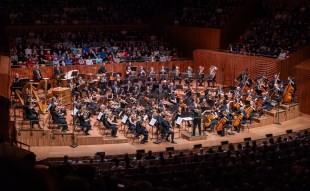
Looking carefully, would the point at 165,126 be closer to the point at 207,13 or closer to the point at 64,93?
the point at 64,93

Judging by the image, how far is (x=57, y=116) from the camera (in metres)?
16.2

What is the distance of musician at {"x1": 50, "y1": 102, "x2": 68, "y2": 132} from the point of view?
1619 cm

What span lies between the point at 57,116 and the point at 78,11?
14252 mm

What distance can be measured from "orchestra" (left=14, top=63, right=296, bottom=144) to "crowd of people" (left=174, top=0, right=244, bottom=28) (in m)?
7.43

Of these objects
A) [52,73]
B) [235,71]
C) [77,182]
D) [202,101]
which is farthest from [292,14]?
[77,182]

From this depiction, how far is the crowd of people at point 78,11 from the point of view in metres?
27.2

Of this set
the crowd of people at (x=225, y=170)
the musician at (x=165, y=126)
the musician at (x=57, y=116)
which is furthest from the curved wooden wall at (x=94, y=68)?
the crowd of people at (x=225, y=170)

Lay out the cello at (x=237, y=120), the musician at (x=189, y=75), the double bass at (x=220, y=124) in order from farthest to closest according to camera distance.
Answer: the musician at (x=189, y=75), the cello at (x=237, y=120), the double bass at (x=220, y=124)

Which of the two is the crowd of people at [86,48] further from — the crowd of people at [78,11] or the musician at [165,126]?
the musician at [165,126]

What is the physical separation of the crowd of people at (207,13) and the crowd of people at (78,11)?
2.68 m

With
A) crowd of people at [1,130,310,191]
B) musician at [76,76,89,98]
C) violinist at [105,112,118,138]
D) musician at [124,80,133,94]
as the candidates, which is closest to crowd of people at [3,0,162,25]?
musician at [76,76,89,98]

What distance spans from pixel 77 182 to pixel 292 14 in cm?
2588

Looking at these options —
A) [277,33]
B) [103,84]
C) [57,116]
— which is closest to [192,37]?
[277,33]

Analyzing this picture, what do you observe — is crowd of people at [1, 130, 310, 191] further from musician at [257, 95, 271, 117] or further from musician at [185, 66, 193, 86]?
musician at [185, 66, 193, 86]
